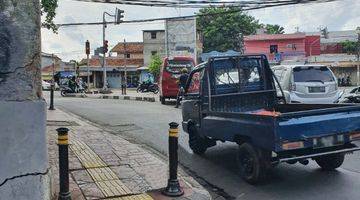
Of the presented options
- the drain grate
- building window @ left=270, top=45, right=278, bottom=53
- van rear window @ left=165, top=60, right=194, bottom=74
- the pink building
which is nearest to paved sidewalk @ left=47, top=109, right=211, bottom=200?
the drain grate

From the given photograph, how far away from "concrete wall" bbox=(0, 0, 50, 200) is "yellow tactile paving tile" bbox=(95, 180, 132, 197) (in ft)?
3.64

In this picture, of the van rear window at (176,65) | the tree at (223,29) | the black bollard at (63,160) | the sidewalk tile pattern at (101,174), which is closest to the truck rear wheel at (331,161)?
the sidewalk tile pattern at (101,174)

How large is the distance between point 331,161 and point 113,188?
363 cm

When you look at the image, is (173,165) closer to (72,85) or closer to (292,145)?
(292,145)

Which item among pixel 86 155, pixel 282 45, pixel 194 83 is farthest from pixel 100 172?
pixel 282 45

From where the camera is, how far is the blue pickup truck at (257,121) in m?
6.43

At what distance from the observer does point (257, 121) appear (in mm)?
6656

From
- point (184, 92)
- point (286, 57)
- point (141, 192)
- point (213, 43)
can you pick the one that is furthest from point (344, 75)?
point (141, 192)

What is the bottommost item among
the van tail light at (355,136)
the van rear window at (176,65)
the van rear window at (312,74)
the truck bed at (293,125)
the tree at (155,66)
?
the van tail light at (355,136)

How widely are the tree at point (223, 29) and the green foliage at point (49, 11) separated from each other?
45.4 m

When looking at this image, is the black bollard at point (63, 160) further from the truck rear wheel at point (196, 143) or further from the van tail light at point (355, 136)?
the van tail light at point (355, 136)

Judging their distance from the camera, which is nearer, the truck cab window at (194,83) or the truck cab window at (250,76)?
the truck cab window at (250,76)

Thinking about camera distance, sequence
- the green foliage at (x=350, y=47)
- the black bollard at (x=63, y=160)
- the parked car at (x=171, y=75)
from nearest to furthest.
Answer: the black bollard at (x=63, y=160)
the parked car at (x=171, y=75)
the green foliage at (x=350, y=47)

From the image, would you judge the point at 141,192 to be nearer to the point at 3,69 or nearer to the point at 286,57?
the point at 3,69
